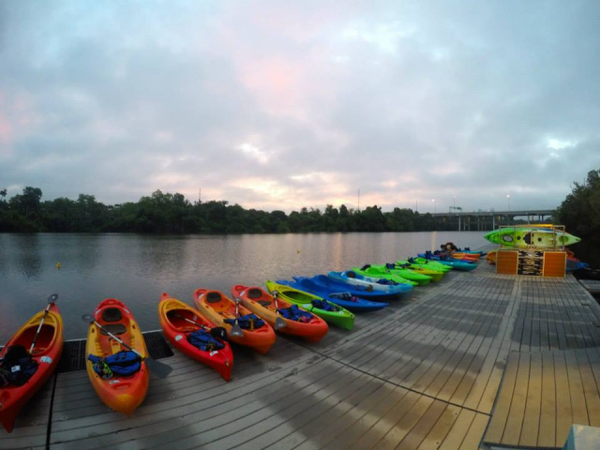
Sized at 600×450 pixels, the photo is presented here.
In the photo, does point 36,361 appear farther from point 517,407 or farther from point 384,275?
point 384,275

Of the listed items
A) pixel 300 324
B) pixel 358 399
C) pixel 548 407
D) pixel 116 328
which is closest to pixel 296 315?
pixel 300 324

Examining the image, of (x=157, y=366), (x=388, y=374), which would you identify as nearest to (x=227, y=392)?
(x=157, y=366)

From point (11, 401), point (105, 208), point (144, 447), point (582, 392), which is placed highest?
point (105, 208)

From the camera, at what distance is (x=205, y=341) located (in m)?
5.06

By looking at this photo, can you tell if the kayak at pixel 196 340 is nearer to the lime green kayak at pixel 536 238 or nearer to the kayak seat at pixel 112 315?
the kayak seat at pixel 112 315

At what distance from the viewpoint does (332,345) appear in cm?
578

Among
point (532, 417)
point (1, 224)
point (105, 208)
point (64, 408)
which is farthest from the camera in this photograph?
point (105, 208)

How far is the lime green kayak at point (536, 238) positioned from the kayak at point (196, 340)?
45.6 feet

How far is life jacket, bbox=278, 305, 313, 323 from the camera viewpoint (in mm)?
6087

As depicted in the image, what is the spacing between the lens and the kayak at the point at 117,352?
3645 mm

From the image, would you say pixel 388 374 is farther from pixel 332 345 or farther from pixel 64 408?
pixel 64 408

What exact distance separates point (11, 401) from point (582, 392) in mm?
6302

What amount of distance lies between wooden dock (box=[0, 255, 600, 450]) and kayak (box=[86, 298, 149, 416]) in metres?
0.21

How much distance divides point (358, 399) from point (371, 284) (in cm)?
571
